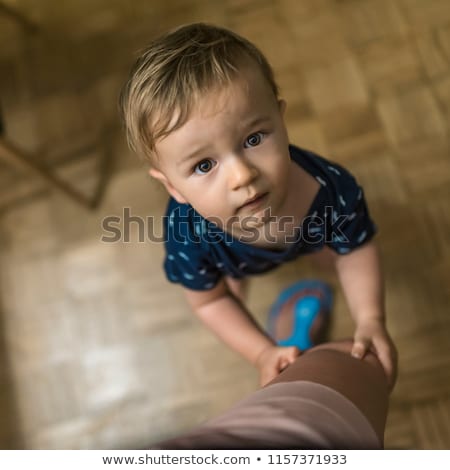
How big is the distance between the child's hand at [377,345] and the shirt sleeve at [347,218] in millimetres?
116

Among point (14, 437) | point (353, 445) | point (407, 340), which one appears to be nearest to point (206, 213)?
point (353, 445)

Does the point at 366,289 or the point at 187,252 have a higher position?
the point at 187,252

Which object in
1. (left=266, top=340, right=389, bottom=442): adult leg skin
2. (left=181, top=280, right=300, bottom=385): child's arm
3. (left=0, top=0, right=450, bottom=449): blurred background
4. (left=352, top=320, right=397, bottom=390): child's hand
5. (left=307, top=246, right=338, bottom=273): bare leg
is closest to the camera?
(left=266, top=340, right=389, bottom=442): adult leg skin

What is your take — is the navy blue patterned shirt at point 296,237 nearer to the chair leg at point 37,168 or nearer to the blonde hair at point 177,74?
the blonde hair at point 177,74

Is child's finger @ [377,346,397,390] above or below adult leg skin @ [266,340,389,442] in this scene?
below

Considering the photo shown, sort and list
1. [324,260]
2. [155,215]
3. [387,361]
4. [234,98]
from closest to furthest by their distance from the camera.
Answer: [234,98]
[387,361]
[324,260]
[155,215]

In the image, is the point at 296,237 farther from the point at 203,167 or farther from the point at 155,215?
the point at 155,215

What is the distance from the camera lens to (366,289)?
78cm

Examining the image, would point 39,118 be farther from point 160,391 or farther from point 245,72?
point 245,72

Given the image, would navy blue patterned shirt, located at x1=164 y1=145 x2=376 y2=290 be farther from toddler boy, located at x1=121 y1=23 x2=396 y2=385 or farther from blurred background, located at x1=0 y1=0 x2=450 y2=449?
blurred background, located at x1=0 y1=0 x2=450 y2=449

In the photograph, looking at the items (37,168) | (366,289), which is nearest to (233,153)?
(366,289)

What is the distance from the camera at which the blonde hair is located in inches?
21.5

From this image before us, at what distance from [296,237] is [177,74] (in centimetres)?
31

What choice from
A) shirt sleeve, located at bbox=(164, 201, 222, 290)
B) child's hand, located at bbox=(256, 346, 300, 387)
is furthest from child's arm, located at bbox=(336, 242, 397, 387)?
shirt sleeve, located at bbox=(164, 201, 222, 290)
